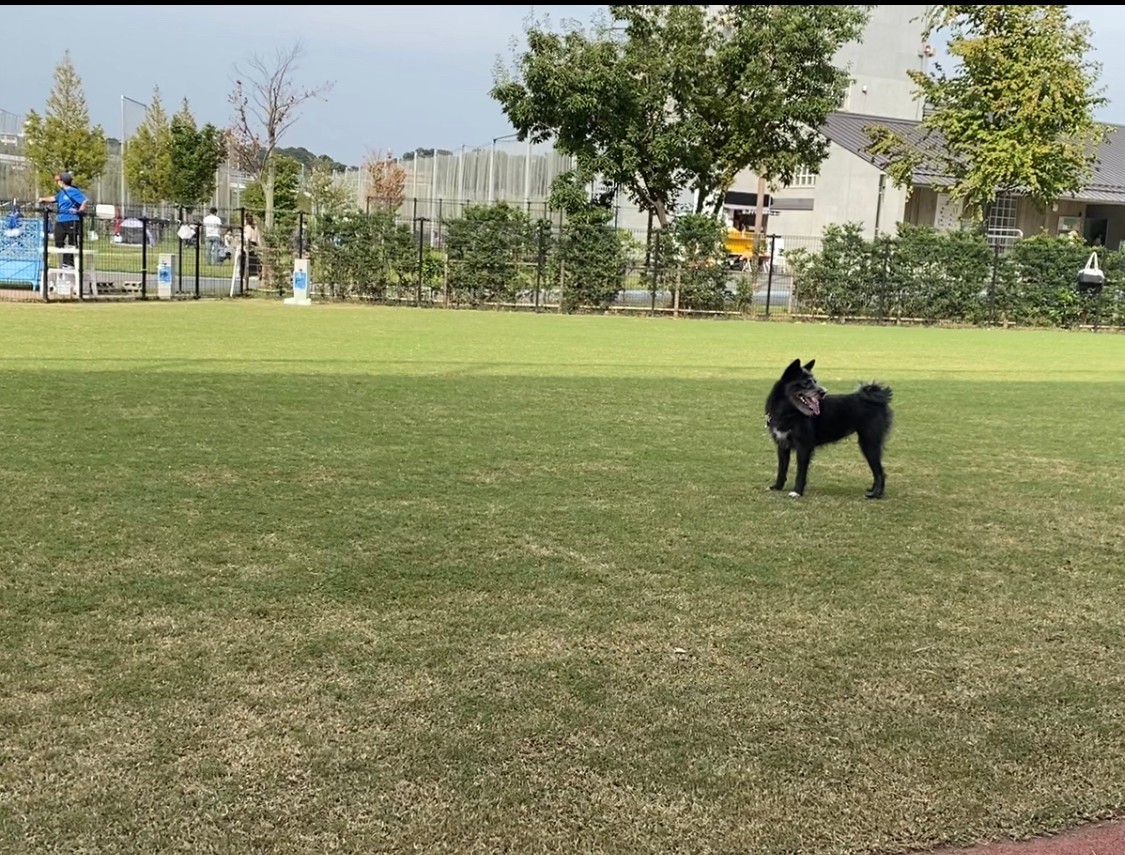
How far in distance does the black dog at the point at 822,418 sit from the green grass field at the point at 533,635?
0.38 m

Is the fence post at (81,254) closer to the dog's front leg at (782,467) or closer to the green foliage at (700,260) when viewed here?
the green foliage at (700,260)

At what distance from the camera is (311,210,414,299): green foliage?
885 inches

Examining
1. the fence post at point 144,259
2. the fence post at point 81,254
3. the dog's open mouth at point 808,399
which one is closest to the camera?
the dog's open mouth at point 808,399

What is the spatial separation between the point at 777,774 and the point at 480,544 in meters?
2.34

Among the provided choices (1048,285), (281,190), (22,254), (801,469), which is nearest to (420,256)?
(22,254)

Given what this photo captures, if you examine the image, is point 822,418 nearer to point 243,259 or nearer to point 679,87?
point 243,259

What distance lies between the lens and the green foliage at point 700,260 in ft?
75.5

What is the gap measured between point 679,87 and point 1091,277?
11.0m

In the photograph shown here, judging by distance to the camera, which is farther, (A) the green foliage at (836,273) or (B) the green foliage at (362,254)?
(A) the green foliage at (836,273)

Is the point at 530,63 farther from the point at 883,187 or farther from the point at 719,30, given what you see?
the point at 883,187

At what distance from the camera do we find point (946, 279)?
78.1 feet

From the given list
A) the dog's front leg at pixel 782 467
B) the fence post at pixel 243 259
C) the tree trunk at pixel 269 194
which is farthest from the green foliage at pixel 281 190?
the dog's front leg at pixel 782 467

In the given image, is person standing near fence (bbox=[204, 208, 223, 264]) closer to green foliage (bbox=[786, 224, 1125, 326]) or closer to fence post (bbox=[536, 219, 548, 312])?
fence post (bbox=[536, 219, 548, 312])

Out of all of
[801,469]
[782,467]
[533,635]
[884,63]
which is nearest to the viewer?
[533,635]
